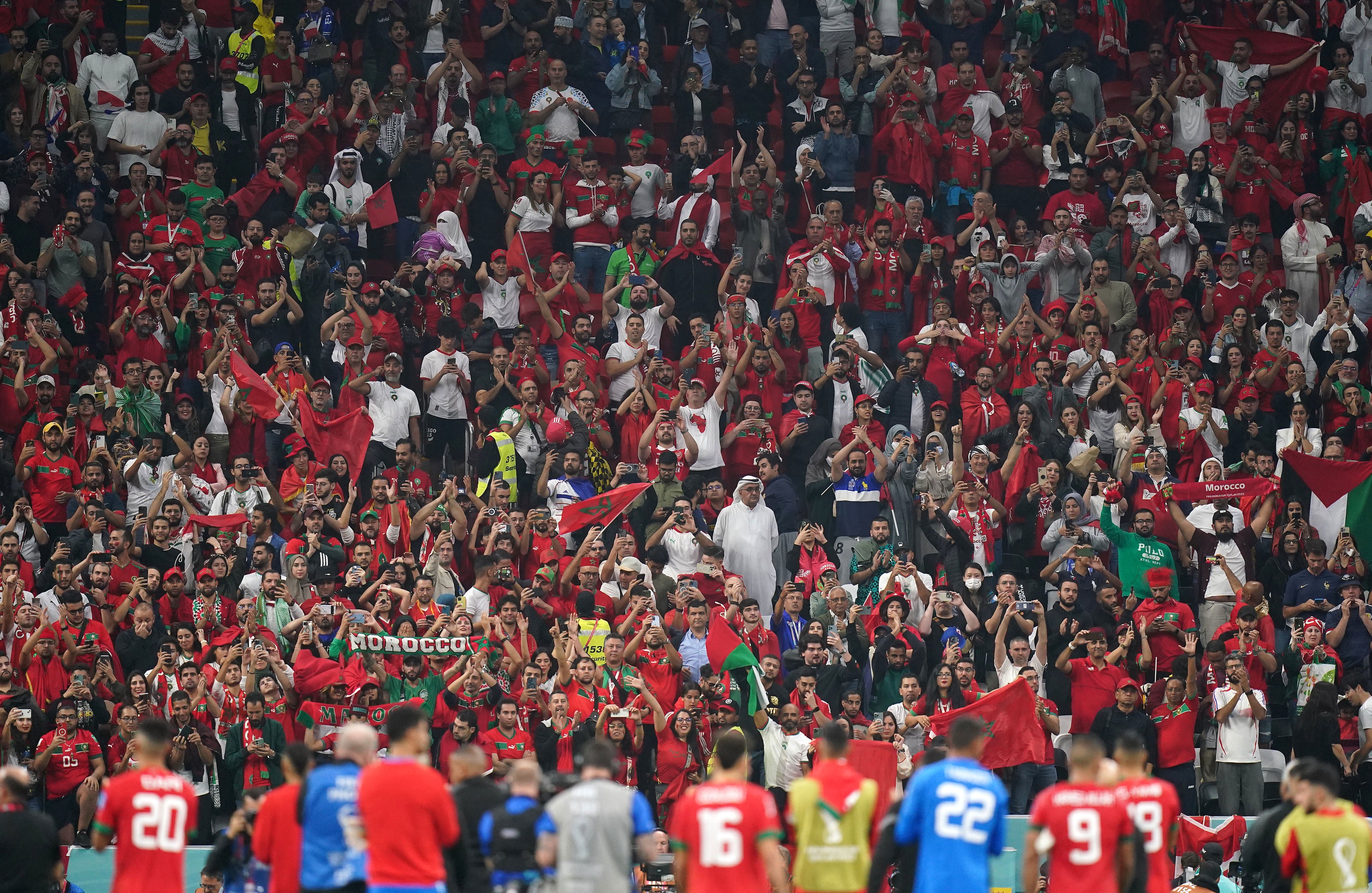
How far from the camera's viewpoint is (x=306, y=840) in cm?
1123

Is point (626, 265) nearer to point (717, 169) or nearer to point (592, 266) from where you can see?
point (592, 266)

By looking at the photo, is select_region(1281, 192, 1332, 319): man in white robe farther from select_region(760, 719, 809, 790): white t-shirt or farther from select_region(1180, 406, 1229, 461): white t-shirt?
select_region(760, 719, 809, 790): white t-shirt

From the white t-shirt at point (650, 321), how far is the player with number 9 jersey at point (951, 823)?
40.7 ft

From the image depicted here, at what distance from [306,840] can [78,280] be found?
13.2 metres


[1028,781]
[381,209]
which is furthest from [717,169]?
[1028,781]

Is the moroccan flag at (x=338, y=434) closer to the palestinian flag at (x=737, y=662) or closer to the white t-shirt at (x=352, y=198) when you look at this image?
the white t-shirt at (x=352, y=198)

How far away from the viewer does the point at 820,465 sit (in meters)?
21.4

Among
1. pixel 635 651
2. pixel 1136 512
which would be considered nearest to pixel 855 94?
pixel 1136 512

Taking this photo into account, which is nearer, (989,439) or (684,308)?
(989,439)

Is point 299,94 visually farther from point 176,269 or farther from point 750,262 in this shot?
point 750,262

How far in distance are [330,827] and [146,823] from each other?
127 centimetres

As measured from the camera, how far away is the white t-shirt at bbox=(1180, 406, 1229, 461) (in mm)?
22094

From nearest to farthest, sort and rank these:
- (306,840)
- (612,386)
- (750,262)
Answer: (306,840)
(612,386)
(750,262)

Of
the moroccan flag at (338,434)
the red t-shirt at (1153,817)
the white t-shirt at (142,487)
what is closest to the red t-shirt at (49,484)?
the white t-shirt at (142,487)
